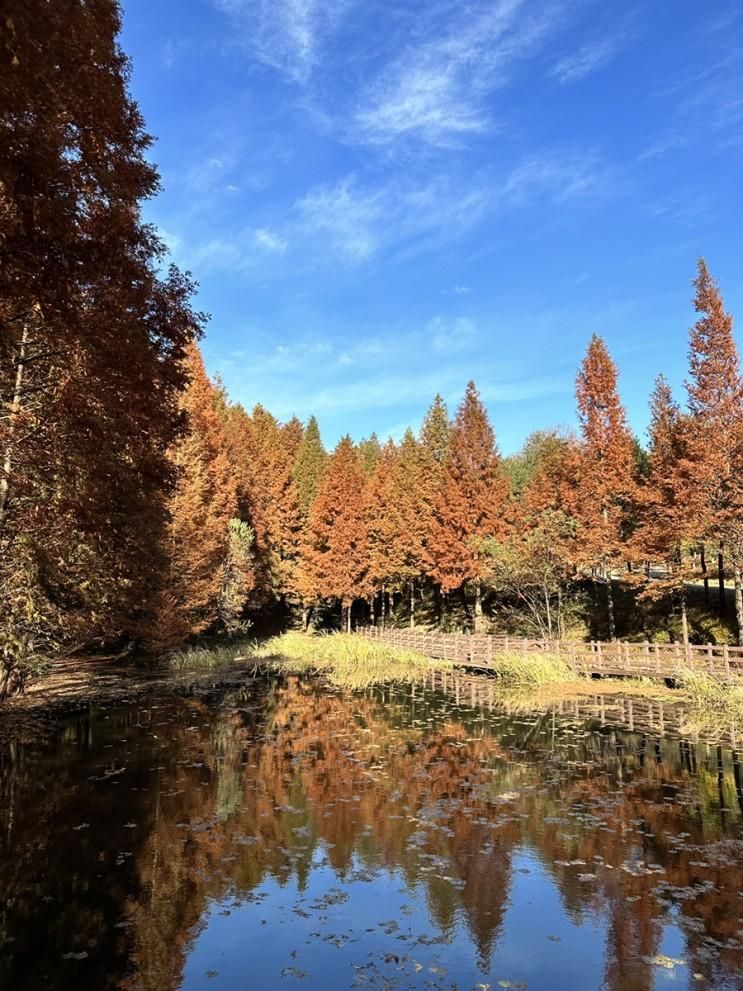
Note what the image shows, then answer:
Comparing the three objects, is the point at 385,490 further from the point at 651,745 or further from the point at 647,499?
the point at 651,745

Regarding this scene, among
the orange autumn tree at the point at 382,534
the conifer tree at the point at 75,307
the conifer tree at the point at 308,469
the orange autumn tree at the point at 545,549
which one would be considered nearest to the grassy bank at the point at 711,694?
the orange autumn tree at the point at 545,549

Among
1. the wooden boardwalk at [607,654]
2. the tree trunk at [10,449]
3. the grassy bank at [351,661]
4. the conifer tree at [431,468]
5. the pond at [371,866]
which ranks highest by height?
the conifer tree at [431,468]

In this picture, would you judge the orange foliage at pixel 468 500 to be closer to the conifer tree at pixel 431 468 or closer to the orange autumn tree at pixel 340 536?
the conifer tree at pixel 431 468

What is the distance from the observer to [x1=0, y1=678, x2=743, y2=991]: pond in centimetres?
599

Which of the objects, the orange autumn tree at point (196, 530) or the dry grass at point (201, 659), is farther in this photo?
the dry grass at point (201, 659)

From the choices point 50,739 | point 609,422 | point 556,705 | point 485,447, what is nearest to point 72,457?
point 50,739

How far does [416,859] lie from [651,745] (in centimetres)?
853

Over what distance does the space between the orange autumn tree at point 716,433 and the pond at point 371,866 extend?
37.2ft

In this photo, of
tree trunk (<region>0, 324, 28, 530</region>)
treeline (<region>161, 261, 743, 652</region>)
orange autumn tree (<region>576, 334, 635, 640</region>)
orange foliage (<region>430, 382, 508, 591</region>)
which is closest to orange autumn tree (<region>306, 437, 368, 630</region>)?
treeline (<region>161, 261, 743, 652</region>)

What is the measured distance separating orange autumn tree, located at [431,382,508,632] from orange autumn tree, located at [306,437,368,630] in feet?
22.5

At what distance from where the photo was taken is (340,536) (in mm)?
43938

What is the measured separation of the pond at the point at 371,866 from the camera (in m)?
5.99

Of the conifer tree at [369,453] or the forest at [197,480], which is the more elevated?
the conifer tree at [369,453]

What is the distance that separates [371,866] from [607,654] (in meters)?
18.6
